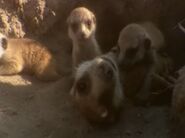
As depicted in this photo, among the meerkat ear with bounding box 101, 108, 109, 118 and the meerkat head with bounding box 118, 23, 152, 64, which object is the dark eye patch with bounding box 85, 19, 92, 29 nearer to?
the meerkat head with bounding box 118, 23, 152, 64

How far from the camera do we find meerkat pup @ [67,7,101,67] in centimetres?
513

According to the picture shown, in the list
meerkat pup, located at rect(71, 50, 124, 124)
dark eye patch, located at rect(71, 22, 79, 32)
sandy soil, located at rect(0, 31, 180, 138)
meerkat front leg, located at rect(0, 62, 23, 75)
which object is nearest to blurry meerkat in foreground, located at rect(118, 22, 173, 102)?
sandy soil, located at rect(0, 31, 180, 138)

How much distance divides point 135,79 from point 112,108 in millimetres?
651

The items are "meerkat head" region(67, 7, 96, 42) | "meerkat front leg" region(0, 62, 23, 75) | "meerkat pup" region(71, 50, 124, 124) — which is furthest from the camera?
"meerkat front leg" region(0, 62, 23, 75)

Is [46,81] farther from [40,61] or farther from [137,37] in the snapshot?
[137,37]

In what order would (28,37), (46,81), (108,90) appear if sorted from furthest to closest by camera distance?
(28,37)
(46,81)
(108,90)

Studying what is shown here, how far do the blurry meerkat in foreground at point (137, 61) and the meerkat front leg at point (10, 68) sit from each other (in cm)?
119

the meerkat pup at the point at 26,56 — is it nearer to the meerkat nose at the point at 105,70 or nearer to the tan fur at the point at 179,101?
the meerkat nose at the point at 105,70

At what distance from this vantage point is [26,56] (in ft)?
18.2

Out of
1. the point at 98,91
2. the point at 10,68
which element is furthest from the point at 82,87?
the point at 10,68

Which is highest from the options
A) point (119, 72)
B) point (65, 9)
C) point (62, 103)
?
point (65, 9)

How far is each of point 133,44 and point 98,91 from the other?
83cm

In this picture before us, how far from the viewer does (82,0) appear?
221 inches

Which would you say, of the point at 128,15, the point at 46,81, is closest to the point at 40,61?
the point at 46,81
